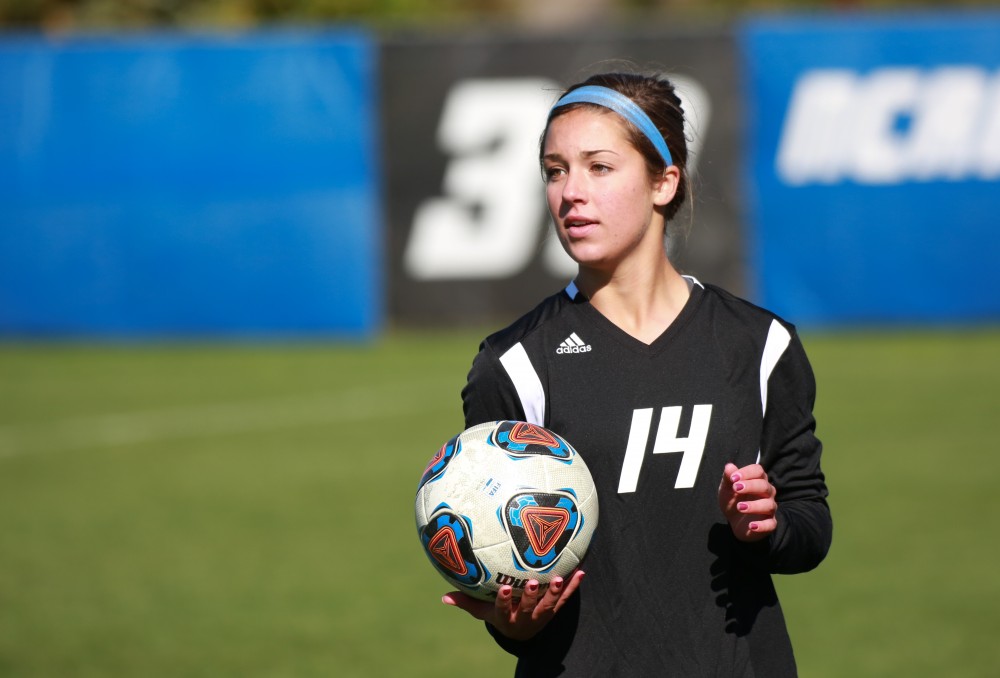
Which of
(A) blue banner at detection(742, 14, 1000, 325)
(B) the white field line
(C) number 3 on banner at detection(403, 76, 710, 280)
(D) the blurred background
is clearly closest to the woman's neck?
(B) the white field line

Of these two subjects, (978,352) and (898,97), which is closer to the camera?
(978,352)

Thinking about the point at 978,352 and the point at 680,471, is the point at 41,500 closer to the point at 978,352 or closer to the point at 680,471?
the point at 680,471

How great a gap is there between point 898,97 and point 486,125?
4.58m

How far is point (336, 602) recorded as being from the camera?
6.97 m

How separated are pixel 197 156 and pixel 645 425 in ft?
43.7

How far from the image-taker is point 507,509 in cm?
303

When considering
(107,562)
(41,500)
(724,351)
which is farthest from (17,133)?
(724,351)

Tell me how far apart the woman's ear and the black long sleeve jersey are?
0.28 metres

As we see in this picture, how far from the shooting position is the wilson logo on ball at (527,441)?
2982 mm

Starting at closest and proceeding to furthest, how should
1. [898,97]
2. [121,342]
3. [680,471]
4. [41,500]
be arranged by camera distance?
[680,471] < [41,500] < [898,97] < [121,342]

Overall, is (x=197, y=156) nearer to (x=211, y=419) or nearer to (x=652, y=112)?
(x=211, y=419)

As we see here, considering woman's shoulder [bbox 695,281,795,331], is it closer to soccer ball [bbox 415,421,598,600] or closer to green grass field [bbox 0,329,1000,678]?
soccer ball [bbox 415,421,598,600]

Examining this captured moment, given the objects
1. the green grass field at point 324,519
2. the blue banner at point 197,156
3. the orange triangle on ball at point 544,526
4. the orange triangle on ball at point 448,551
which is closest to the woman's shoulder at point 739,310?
the orange triangle on ball at point 544,526

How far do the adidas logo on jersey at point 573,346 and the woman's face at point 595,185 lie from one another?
18 cm
